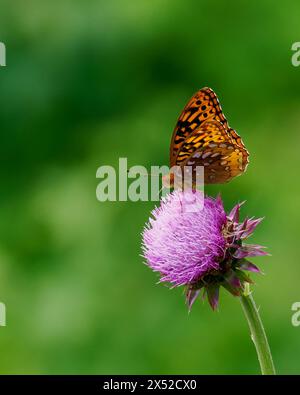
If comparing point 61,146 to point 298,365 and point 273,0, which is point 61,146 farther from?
point 298,365

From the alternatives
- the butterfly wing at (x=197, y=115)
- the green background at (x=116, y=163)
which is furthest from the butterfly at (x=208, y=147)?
the green background at (x=116, y=163)

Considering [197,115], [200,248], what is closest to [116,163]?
[197,115]

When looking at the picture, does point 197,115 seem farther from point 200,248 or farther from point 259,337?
point 259,337

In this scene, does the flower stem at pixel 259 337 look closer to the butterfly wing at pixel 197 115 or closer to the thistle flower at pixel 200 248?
the thistle flower at pixel 200 248

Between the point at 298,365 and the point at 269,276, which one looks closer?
the point at 298,365

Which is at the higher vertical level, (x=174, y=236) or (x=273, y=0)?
(x=273, y=0)
